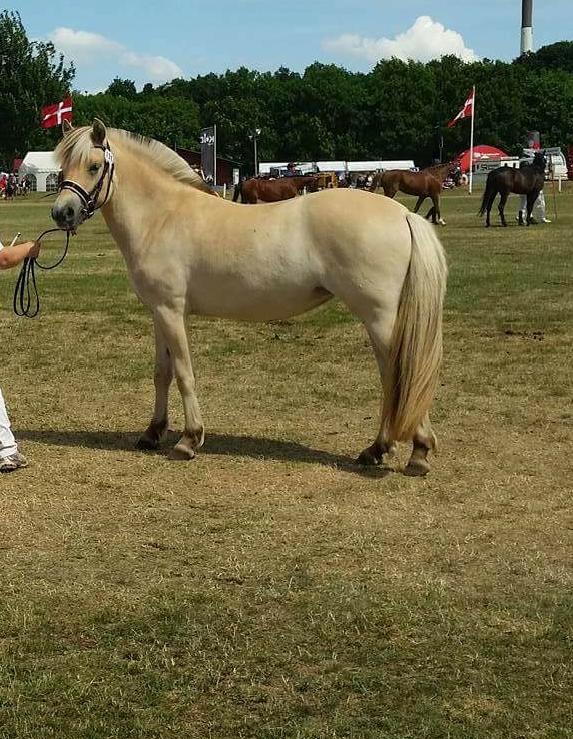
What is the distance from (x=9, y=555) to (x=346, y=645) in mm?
2023

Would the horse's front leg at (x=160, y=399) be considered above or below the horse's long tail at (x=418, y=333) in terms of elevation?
below

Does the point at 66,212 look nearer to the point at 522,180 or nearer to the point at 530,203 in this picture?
the point at 522,180

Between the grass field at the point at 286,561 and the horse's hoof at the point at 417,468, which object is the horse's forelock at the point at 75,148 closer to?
the grass field at the point at 286,561

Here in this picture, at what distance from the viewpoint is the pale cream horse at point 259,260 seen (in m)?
5.79

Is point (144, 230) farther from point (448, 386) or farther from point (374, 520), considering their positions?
point (448, 386)

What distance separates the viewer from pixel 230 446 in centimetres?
671

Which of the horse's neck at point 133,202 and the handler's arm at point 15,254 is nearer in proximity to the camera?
the handler's arm at point 15,254

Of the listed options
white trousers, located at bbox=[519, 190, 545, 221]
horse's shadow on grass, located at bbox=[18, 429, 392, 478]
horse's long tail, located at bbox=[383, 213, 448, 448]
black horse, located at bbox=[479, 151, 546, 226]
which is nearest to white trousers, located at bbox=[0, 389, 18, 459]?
horse's shadow on grass, located at bbox=[18, 429, 392, 478]

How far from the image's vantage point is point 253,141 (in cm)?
10844

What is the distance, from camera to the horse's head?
239 inches

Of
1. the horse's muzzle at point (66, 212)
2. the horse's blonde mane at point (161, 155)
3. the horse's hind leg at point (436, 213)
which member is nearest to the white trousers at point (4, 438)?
the horse's muzzle at point (66, 212)

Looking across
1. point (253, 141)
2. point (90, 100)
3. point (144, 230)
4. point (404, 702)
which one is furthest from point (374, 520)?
point (90, 100)

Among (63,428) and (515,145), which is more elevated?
(515,145)

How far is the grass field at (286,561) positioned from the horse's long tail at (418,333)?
52cm
